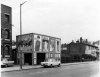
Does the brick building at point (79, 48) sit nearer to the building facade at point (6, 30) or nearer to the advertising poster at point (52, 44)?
the advertising poster at point (52, 44)

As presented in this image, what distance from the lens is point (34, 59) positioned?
36969 mm

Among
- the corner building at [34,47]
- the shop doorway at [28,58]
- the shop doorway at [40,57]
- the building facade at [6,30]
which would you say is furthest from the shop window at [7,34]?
the shop doorway at [40,57]

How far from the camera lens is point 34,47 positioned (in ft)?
122

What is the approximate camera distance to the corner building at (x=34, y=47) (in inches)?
1467

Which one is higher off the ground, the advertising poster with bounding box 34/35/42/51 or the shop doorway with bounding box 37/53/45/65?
the advertising poster with bounding box 34/35/42/51

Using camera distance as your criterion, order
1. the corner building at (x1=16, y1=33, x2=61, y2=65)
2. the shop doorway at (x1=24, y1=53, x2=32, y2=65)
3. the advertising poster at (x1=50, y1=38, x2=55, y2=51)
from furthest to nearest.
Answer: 1. the advertising poster at (x1=50, y1=38, x2=55, y2=51)
2. the shop doorway at (x1=24, y1=53, x2=32, y2=65)
3. the corner building at (x1=16, y1=33, x2=61, y2=65)

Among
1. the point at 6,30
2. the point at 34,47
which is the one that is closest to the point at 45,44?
the point at 34,47

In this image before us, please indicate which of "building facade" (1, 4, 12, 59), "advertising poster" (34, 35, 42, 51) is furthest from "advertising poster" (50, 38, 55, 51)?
"building facade" (1, 4, 12, 59)

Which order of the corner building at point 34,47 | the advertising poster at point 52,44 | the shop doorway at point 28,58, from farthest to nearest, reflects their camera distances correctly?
1. the advertising poster at point 52,44
2. the shop doorway at point 28,58
3. the corner building at point 34,47

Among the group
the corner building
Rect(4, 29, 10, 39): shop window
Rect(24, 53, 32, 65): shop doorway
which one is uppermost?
Rect(4, 29, 10, 39): shop window

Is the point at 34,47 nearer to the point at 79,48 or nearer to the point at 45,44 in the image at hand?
the point at 45,44

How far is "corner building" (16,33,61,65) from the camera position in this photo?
37250 millimetres

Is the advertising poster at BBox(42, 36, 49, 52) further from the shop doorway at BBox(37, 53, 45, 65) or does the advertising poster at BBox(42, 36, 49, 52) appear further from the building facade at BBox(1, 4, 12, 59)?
the building facade at BBox(1, 4, 12, 59)

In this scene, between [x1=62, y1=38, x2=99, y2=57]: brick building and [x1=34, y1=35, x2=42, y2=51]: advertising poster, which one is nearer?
[x1=34, y1=35, x2=42, y2=51]: advertising poster
